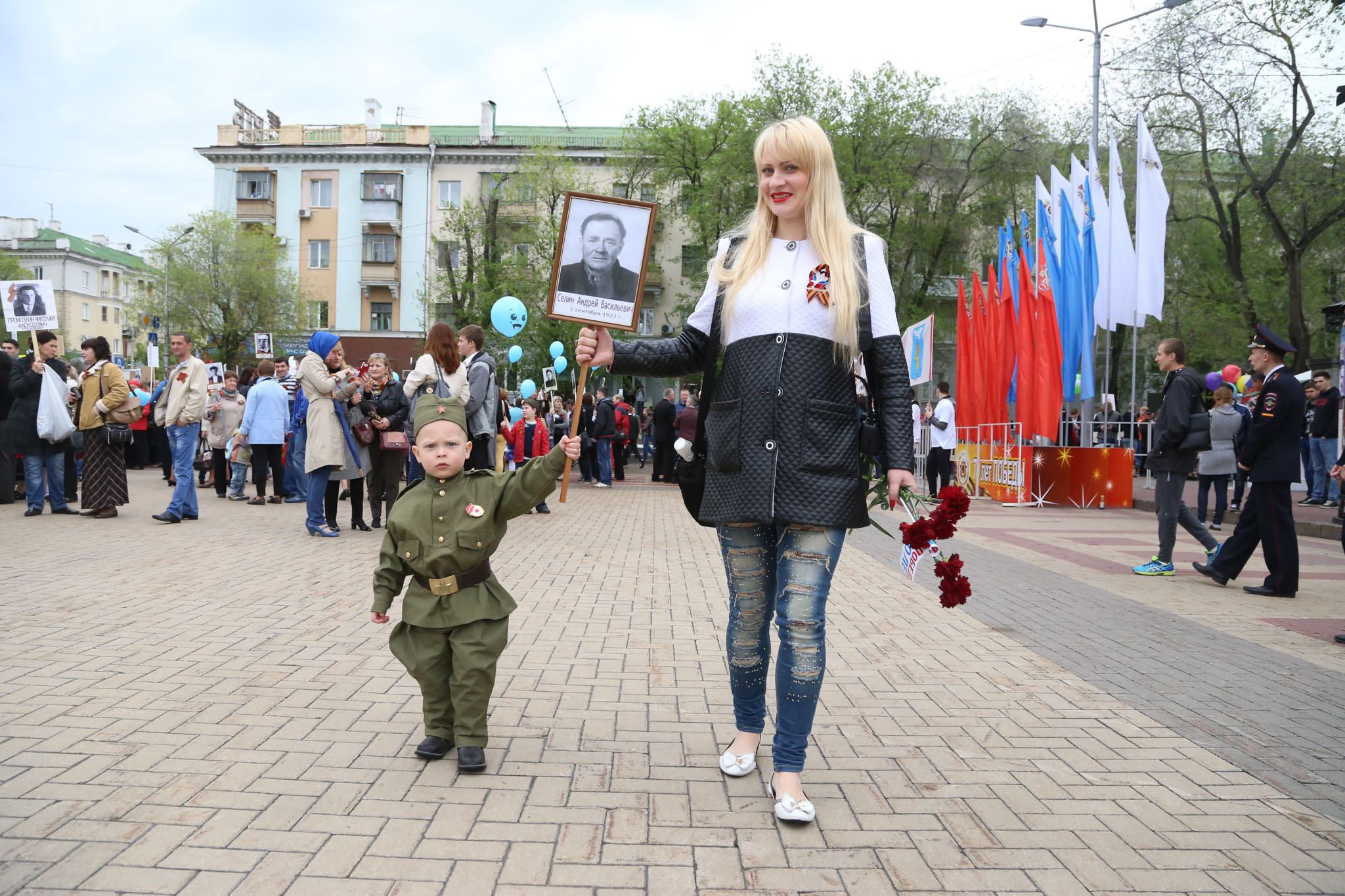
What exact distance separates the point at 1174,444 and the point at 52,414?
1132 cm

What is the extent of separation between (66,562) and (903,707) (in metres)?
6.81

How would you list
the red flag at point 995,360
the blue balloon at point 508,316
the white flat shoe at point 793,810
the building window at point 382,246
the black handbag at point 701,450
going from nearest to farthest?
the white flat shoe at point 793,810
the black handbag at point 701,450
the blue balloon at point 508,316
the red flag at point 995,360
the building window at point 382,246

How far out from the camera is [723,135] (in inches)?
1481

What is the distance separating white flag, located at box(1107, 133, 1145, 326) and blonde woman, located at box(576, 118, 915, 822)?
15.3 metres

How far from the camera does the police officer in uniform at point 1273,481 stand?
7449mm

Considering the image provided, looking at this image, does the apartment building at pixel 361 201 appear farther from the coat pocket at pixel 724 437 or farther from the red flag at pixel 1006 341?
the coat pocket at pixel 724 437

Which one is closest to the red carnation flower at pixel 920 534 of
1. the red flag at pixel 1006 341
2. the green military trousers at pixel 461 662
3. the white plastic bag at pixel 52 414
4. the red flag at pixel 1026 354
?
the green military trousers at pixel 461 662

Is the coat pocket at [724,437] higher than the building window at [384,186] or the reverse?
the reverse

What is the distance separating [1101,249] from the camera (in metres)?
17.2

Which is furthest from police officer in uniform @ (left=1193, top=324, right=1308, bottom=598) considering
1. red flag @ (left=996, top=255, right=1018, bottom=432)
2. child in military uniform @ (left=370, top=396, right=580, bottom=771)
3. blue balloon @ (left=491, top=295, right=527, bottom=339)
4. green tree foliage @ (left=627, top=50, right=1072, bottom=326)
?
green tree foliage @ (left=627, top=50, right=1072, bottom=326)

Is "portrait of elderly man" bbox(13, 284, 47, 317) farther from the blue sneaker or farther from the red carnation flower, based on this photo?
the blue sneaker

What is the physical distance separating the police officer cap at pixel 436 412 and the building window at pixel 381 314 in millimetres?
49779

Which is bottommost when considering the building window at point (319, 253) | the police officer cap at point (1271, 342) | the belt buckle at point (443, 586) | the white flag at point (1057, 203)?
the belt buckle at point (443, 586)

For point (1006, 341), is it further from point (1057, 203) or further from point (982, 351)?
point (1057, 203)
